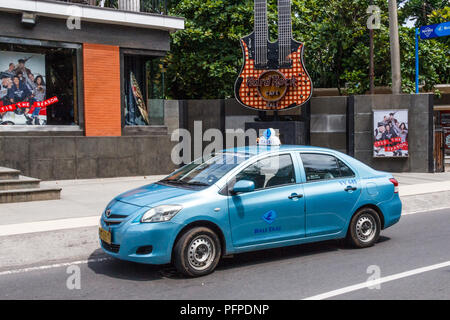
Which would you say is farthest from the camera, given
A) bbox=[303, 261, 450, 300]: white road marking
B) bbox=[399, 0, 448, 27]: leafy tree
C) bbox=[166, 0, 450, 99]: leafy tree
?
bbox=[399, 0, 448, 27]: leafy tree

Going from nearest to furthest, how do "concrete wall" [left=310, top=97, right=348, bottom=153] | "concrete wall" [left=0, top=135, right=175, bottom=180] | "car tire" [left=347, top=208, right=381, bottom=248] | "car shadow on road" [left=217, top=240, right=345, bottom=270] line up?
"car shadow on road" [left=217, top=240, right=345, bottom=270]
"car tire" [left=347, top=208, right=381, bottom=248]
"concrete wall" [left=0, top=135, right=175, bottom=180]
"concrete wall" [left=310, top=97, right=348, bottom=153]

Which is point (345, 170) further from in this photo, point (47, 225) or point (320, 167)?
point (47, 225)

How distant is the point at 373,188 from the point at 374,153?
11053 millimetres

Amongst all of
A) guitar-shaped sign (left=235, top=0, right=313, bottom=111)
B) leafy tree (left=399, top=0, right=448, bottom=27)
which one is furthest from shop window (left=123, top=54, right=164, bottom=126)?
leafy tree (left=399, top=0, right=448, bottom=27)

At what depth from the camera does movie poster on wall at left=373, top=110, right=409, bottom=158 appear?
17812 millimetres

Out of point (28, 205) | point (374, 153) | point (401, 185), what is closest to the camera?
point (28, 205)

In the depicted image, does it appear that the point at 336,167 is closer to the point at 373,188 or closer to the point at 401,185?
the point at 373,188

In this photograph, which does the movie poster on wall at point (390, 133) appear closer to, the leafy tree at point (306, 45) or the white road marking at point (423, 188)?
the white road marking at point (423, 188)

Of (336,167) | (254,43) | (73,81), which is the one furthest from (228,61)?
(336,167)

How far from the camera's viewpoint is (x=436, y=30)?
19.4 meters

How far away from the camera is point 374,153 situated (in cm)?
1808

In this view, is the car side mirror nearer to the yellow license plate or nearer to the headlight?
the headlight

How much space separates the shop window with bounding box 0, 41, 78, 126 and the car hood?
950cm
